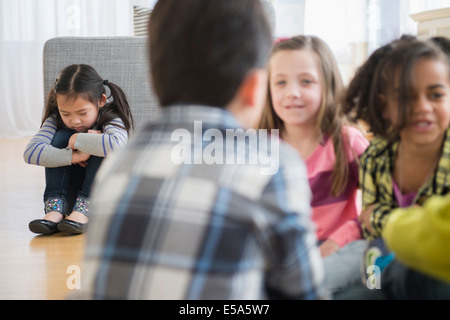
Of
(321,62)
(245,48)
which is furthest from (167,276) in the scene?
(321,62)

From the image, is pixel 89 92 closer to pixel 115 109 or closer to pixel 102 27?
pixel 115 109

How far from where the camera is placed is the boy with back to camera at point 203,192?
2.01ft

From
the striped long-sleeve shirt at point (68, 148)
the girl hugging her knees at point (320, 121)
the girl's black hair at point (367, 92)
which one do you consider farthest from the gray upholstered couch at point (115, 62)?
the girl's black hair at point (367, 92)

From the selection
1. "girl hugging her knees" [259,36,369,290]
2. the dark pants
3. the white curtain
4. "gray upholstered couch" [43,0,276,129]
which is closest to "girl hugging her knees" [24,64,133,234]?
"gray upholstered couch" [43,0,276,129]

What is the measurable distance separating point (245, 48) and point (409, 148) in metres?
0.51

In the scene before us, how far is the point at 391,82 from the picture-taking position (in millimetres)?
1035

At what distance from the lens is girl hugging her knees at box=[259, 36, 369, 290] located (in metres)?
1.25

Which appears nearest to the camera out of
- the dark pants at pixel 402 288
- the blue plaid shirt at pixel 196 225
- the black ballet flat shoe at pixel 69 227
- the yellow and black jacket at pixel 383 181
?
the blue plaid shirt at pixel 196 225

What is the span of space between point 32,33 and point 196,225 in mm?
4566

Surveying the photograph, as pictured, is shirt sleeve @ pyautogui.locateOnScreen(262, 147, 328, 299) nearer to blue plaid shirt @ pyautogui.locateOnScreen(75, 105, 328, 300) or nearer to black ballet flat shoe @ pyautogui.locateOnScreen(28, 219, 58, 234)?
blue plaid shirt @ pyautogui.locateOnScreen(75, 105, 328, 300)

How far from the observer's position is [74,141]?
184cm

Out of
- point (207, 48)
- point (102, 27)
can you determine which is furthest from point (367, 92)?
point (102, 27)

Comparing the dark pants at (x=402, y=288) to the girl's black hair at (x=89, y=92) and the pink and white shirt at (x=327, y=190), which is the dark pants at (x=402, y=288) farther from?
the girl's black hair at (x=89, y=92)

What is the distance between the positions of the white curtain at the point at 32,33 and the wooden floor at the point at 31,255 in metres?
2.52
